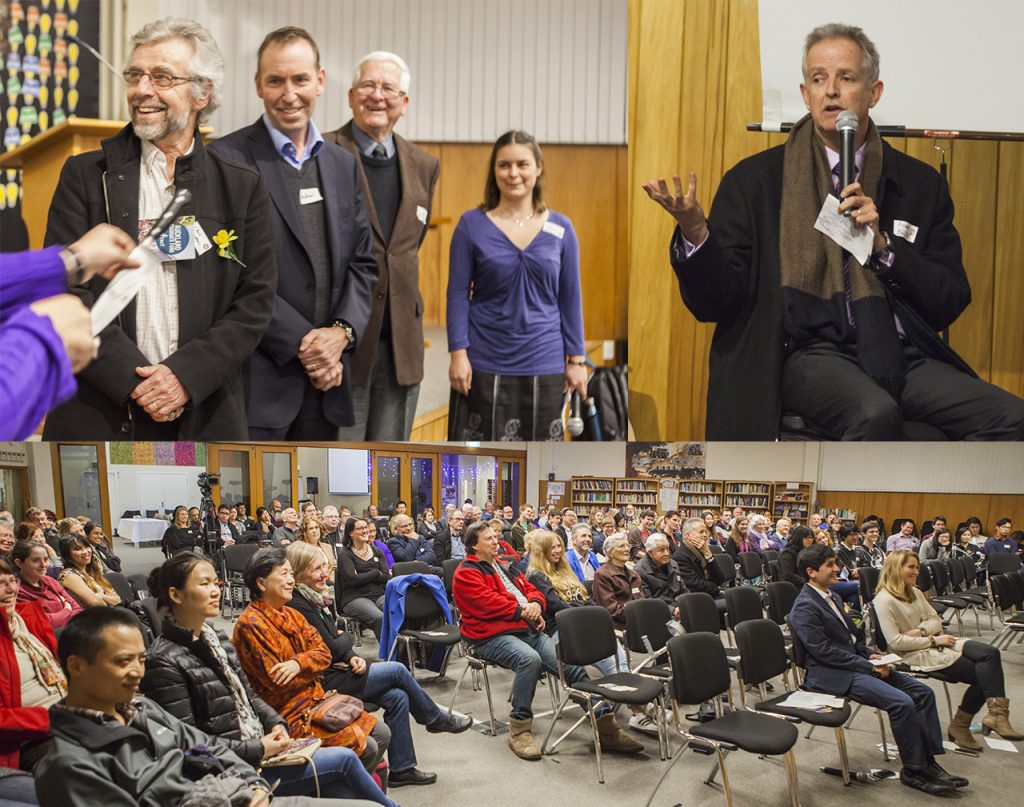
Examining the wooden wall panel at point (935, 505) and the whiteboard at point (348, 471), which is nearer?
the whiteboard at point (348, 471)

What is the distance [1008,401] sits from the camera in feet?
9.89

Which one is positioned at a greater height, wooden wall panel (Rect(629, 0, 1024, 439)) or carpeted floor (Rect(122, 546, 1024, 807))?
wooden wall panel (Rect(629, 0, 1024, 439))

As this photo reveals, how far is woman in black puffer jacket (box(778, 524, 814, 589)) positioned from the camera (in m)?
3.81

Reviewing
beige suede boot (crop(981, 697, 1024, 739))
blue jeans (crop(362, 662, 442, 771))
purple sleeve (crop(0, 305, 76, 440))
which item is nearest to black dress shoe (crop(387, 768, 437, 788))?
blue jeans (crop(362, 662, 442, 771))

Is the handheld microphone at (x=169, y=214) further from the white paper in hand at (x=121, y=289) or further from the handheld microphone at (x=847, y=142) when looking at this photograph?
the handheld microphone at (x=847, y=142)

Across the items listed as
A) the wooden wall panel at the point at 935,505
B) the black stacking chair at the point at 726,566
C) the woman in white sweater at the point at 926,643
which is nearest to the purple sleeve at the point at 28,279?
the black stacking chair at the point at 726,566

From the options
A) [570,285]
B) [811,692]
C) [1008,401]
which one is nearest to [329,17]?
[570,285]

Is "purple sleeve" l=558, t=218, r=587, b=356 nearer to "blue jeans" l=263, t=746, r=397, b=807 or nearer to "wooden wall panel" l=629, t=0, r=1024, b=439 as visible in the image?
"wooden wall panel" l=629, t=0, r=1024, b=439

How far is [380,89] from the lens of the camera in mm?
2617

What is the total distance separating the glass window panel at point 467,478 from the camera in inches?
118

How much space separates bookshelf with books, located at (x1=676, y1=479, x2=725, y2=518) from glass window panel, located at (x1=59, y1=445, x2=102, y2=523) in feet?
6.32

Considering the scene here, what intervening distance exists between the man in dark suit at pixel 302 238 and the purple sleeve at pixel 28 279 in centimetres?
61

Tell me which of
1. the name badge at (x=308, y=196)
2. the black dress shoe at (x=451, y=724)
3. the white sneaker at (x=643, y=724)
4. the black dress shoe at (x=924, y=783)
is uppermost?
the name badge at (x=308, y=196)

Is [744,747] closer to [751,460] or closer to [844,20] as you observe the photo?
[751,460]
